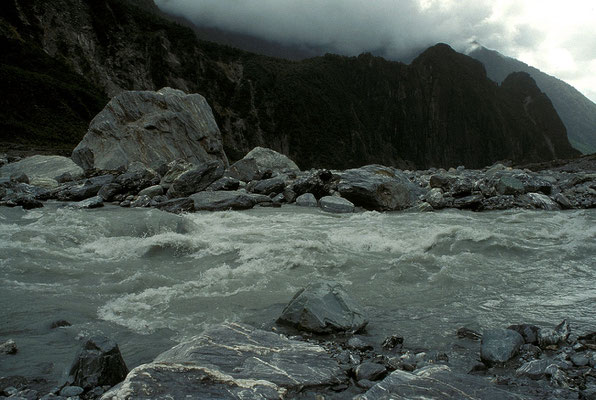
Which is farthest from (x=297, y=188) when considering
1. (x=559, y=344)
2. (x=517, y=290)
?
(x=559, y=344)

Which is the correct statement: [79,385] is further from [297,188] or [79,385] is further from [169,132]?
[169,132]

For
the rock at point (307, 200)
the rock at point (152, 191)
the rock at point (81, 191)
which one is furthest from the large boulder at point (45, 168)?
the rock at point (307, 200)

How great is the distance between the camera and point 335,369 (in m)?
3.18

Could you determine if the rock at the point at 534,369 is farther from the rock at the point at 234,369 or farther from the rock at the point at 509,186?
the rock at the point at 509,186

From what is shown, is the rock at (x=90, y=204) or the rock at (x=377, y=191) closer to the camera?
the rock at (x=90, y=204)

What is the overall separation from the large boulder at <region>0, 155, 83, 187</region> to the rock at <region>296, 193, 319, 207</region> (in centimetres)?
1123

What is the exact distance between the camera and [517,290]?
17.9 ft

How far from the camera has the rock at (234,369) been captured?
2.54m

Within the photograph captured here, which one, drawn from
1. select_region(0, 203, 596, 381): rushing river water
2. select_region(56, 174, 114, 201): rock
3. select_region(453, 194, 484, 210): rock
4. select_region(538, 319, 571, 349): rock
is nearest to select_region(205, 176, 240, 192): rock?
select_region(56, 174, 114, 201): rock

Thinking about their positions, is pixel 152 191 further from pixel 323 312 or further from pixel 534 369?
pixel 534 369

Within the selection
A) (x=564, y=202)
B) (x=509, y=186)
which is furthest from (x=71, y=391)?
(x=564, y=202)

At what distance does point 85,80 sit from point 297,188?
51368 mm

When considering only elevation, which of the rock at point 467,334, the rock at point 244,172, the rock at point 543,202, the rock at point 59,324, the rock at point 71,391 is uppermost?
the rock at point 543,202

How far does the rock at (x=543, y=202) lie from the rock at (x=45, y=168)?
18.3m
